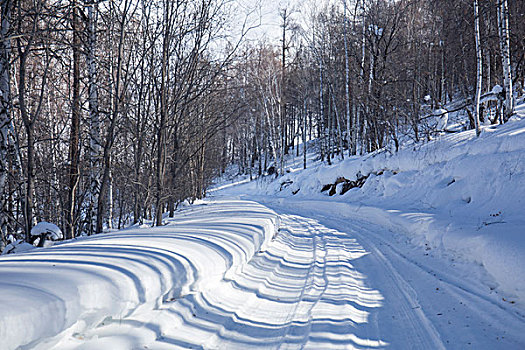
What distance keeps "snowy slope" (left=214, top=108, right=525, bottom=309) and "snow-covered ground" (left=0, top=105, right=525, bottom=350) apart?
0.04 m

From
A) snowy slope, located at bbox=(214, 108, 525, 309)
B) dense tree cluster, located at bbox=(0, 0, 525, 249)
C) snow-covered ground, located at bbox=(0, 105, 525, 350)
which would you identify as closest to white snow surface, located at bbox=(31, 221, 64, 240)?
dense tree cluster, located at bbox=(0, 0, 525, 249)

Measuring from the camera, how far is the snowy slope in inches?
180

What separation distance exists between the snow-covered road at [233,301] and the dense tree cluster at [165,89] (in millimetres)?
2877

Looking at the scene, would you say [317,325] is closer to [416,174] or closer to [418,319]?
[418,319]

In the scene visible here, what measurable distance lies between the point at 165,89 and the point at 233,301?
5631mm

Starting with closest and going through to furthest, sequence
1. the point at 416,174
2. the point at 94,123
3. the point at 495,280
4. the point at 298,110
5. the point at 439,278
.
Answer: the point at 495,280 → the point at 439,278 → the point at 94,123 → the point at 416,174 → the point at 298,110

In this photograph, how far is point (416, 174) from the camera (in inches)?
504

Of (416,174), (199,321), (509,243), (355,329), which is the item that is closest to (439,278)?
(509,243)

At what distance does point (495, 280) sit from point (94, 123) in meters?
9.38

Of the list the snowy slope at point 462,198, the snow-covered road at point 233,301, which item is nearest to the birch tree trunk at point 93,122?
the snow-covered road at point 233,301

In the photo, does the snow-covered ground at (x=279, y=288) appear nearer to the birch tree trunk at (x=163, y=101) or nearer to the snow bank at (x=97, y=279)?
the snow bank at (x=97, y=279)

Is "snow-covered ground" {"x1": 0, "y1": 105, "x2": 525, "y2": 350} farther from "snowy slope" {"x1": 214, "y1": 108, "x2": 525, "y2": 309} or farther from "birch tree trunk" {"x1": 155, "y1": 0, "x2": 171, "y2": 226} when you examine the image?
"birch tree trunk" {"x1": 155, "y1": 0, "x2": 171, "y2": 226}

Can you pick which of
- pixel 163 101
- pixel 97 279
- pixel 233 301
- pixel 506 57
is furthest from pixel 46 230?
pixel 506 57

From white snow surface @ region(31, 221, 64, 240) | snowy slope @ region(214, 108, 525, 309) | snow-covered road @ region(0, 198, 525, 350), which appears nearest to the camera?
snow-covered road @ region(0, 198, 525, 350)
